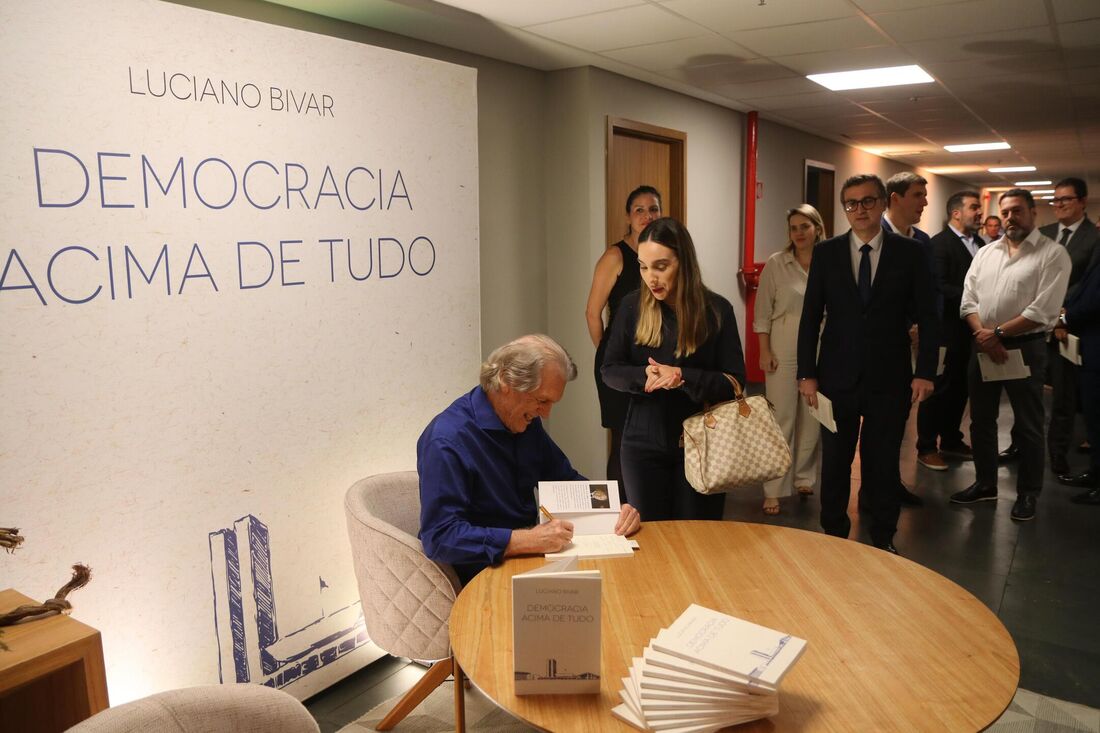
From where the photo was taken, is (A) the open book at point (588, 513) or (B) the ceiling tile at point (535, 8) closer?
(A) the open book at point (588, 513)

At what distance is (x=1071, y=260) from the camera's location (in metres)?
5.34

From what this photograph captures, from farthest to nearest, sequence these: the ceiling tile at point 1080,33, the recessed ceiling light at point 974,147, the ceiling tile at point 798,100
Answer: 1. the recessed ceiling light at point 974,147
2. the ceiling tile at point 798,100
3. the ceiling tile at point 1080,33

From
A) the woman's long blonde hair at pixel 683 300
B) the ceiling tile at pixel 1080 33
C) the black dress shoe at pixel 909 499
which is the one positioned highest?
the ceiling tile at pixel 1080 33

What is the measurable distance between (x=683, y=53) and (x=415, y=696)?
3.49m

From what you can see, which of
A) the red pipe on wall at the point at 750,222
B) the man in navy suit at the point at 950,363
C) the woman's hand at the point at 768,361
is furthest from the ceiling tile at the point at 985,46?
the red pipe on wall at the point at 750,222

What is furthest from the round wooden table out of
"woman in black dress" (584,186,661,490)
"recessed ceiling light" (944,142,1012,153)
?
"recessed ceiling light" (944,142,1012,153)

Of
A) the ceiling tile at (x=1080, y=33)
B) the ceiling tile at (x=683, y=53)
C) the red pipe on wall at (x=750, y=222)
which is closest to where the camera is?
the ceiling tile at (x=1080, y=33)

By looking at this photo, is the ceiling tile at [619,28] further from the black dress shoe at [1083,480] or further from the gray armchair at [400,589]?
the black dress shoe at [1083,480]

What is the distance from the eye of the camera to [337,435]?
2969mm

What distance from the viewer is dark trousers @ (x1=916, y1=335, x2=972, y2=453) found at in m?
5.66

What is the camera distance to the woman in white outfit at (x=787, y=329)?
15.3 ft

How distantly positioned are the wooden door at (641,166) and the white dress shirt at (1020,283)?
1.96 m

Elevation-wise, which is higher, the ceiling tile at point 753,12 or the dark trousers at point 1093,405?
the ceiling tile at point 753,12

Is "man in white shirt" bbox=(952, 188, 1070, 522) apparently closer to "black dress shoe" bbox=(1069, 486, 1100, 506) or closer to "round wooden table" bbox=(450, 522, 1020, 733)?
"black dress shoe" bbox=(1069, 486, 1100, 506)
